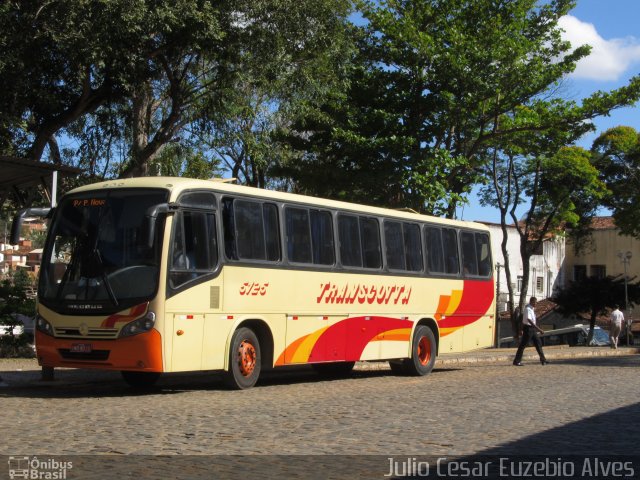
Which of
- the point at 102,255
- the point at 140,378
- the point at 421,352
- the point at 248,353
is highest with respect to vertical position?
the point at 102,255

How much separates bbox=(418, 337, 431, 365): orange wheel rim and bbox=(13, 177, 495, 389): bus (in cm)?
49

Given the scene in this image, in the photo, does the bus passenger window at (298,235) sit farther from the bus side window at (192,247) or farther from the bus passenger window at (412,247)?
the bus passenger window at (412,247)

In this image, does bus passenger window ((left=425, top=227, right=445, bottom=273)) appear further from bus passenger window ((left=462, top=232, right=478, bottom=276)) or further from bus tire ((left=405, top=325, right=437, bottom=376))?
bus tire ((left=405, top=325, right=437, bottom=376))

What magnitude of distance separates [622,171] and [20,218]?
44388 millimetres

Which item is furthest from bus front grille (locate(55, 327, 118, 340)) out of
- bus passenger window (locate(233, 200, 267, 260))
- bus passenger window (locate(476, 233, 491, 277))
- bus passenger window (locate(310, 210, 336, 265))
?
bus passenger window (locate(476, 233, 491, 277))

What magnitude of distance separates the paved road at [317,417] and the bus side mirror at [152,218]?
2303 mm

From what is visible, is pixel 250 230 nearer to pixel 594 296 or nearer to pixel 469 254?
pixel 469 254

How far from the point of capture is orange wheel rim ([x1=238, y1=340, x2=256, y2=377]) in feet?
50.3

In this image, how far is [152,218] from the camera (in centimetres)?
1352

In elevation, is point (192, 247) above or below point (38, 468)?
above

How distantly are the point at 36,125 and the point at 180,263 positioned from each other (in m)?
11.9

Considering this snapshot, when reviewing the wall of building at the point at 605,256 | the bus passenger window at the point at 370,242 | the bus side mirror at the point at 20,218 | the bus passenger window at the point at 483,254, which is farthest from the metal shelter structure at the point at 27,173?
the wall of building at the point at 605,256

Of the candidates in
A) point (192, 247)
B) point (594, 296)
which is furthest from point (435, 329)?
point (594, 296)

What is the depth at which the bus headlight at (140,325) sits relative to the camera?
13.6 meters
